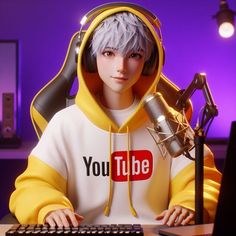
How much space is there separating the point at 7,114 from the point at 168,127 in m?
1.40

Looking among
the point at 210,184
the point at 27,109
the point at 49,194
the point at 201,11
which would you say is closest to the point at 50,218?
the point at 49,194

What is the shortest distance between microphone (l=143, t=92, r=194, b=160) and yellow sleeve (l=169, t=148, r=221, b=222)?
0.23 meters

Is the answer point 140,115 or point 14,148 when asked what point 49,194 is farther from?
point 14,148

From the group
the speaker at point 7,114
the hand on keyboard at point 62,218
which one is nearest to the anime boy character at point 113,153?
the hand on keyboard at point 62,218

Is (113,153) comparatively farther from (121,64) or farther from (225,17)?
(225,17)

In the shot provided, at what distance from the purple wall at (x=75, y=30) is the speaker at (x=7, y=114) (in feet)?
0.71

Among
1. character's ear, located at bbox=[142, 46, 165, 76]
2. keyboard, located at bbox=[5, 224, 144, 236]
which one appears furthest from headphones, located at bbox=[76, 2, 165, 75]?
keyboard, located at bbox=[5, 224, 144, 236]

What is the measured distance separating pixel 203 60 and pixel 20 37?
91cm

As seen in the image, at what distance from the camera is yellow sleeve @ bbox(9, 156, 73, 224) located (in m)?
1.30

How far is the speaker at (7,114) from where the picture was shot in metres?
2.40

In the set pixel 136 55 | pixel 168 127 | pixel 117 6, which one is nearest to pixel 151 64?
pixel 136 55

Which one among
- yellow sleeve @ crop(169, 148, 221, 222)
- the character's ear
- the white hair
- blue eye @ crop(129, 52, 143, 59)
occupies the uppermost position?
the white hair

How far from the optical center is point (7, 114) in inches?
94.9

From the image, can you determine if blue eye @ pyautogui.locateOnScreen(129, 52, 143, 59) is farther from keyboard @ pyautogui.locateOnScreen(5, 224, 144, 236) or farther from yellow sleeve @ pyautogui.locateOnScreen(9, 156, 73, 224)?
keyboard @ pyautogui.locateOnScreen(5, 224, 144, 236)
